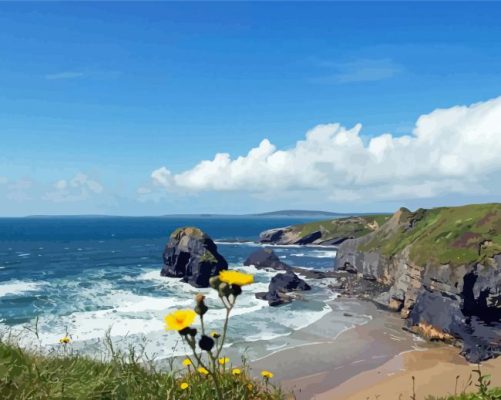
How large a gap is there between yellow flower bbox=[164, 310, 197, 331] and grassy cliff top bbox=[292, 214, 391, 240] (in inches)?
5197

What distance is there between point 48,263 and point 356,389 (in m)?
83.4

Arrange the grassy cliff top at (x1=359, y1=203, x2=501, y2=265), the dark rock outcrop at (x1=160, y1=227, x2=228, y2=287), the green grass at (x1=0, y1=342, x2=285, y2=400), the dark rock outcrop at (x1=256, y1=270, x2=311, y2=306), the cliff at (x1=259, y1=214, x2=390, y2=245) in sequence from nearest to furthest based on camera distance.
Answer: the green grass at (x1=0, y1=342, x2=285, y2=400) → the grassy cliff top at (x1=359, y1=203, x2=501, y2=265) → the dark rock outcrop at (x1=256, y1=270, x2=311, y2=306) → the dark rock outcrop at (x1=160, y1=227, x2=228, y2=287) → the cliff at (x1=259, y1=214, x2=390, y2=245)

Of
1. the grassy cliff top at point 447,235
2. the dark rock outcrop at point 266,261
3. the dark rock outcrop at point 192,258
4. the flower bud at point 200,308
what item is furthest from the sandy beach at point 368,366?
the dark rock outcrop at point 266,261

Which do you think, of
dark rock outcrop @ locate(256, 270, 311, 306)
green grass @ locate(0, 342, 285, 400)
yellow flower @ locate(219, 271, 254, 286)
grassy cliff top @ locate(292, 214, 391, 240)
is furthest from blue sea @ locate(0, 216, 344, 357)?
grassy cliff top @ locate(292, 214, 391, 240)

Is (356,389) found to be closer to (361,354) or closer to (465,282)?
(361,354)

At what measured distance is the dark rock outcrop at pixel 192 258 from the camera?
67062 millimetres

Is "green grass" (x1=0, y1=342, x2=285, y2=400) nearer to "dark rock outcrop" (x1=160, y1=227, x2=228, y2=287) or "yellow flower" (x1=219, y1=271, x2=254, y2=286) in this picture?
"yellow flower" (x1=219, y1=271, x2=254, y2=286)

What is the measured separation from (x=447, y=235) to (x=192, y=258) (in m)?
38.4

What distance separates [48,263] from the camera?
93438 millimetres

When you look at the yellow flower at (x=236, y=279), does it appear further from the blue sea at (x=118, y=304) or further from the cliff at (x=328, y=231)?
the cliff at (x=328, y=231)

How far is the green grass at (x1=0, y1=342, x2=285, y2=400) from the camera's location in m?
5.19

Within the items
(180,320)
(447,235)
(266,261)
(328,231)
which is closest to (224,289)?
(180,320)

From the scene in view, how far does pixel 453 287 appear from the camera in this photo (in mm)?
40250

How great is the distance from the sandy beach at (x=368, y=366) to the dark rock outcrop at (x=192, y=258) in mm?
28578
